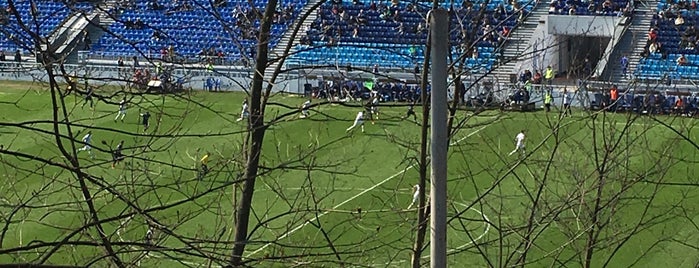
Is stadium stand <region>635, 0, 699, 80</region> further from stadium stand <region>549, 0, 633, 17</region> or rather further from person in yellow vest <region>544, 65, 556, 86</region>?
person in yellow vest <region>544, 65, 556, 86</region>

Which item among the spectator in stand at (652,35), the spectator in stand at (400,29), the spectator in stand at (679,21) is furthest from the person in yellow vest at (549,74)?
the spectator in stand at (679,21)

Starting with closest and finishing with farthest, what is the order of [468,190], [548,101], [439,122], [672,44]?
[439,122]
[548,101]
[468,190]
[672,44]

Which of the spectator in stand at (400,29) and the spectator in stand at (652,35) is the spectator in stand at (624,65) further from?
the spectator in stand at (400,29)

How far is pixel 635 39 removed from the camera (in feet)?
139

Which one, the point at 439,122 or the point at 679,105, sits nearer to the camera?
→ the point at 439,122

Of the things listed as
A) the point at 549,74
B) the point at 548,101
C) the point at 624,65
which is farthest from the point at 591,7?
the point at 548,101

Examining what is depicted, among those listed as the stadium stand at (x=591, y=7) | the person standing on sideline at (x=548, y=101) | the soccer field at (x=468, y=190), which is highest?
the stadium stand at (x=591, y=7)

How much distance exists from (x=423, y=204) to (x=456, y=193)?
1389 centimetres

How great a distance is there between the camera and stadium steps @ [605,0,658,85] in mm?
40625

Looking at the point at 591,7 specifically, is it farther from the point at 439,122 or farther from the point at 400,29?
the point at 439,122

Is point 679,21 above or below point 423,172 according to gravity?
below

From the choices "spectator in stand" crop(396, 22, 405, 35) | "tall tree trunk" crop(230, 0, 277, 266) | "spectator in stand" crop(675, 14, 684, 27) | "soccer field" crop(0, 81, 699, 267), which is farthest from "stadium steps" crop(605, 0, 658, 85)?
"tall tree trunk" crop(230, 0, 277, 266)

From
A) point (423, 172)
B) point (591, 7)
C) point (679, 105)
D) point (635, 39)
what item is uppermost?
point (423, 172)

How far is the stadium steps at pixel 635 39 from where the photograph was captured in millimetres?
40625
